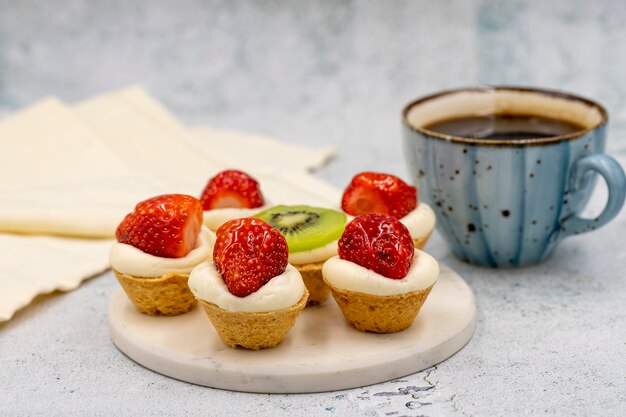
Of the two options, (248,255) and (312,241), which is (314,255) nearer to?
(312,241)

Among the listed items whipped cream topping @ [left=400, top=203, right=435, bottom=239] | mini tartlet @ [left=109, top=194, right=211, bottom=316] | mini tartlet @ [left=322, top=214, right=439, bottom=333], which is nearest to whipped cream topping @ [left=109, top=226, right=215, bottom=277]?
mini tartlet @ [left=109, top=194, right=211, bottom=316]

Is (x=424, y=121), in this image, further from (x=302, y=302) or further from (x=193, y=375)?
(x=193, y=375)

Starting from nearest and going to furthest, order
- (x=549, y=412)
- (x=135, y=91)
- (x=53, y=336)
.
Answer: (x=549, y=412) < (x=53, y=336) < (x=135, y=91)

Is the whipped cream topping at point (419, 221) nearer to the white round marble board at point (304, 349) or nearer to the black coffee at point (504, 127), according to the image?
the white round marble board at point (304, 349)

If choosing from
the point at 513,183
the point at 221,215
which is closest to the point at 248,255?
the point at 221,215

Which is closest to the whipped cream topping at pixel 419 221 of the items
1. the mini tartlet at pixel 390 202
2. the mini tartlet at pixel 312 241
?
the mini tartlet at pixel 390 202

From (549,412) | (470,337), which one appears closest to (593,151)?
(470,337)
